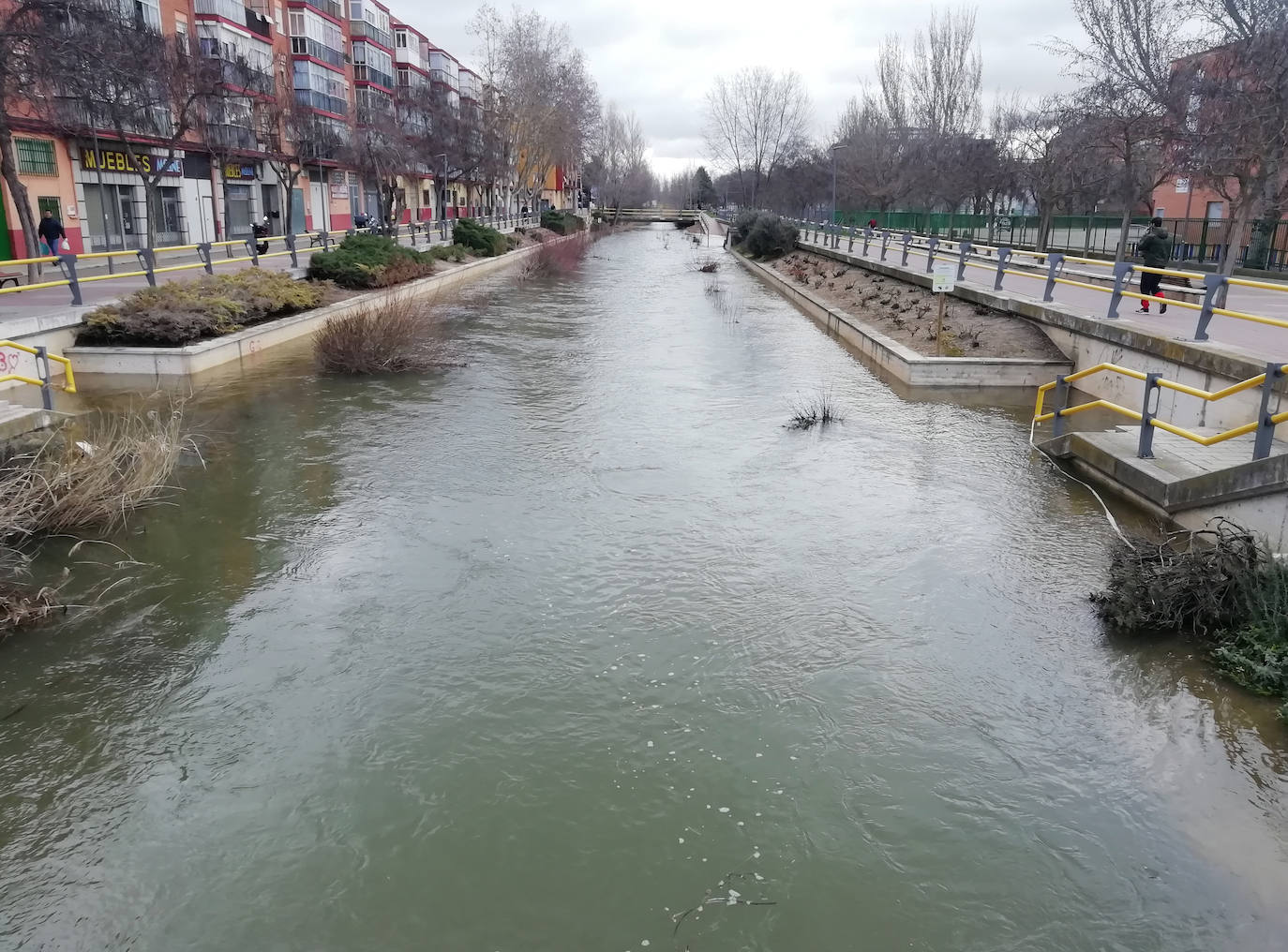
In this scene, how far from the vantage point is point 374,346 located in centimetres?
1567

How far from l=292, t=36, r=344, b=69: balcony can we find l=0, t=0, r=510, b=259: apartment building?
0.07m

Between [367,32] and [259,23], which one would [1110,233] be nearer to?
[259,23]

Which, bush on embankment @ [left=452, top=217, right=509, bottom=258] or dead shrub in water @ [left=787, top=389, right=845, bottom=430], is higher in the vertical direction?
bush on embankment @ [left=452, top=217, right=509, bottom=258]

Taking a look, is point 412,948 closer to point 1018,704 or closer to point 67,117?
point 1018,704

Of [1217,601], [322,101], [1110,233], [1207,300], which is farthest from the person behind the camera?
[322,101]

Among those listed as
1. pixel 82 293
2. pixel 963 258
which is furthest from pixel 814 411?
pixel 82 293

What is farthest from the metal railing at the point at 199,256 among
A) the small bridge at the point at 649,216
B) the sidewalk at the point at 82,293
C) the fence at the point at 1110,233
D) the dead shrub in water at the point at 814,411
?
the small bridge at the point at 649,216

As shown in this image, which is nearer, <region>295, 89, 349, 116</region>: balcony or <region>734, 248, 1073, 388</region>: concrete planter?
<region>734, 248, 1073, 388</region>: concrete planter

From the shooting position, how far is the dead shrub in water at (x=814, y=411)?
12.5 meters

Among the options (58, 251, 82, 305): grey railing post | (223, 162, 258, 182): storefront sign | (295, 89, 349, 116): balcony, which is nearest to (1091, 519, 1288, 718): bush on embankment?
(58, 251, 82, 305): grey railing post

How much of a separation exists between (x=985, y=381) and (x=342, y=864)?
43.1 feet

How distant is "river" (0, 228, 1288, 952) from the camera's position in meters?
4.23

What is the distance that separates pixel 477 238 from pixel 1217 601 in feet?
125

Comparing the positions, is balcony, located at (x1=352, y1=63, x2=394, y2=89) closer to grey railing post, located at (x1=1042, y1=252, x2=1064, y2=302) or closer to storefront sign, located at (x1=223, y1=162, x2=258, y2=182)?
storefront sign, located at (x1=223, y1=162, x2=258, y2=182)
